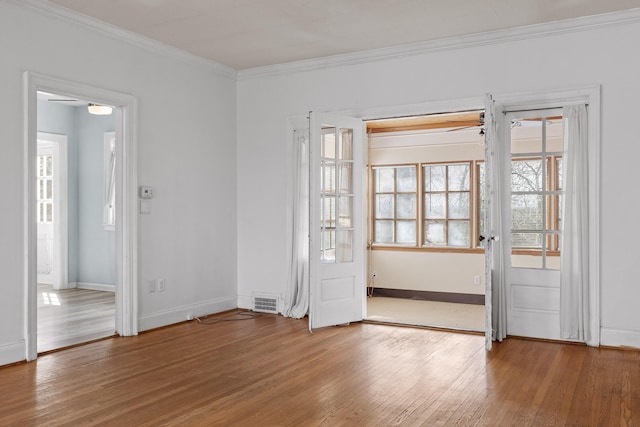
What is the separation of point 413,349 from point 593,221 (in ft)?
6.66

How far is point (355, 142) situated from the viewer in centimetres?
604

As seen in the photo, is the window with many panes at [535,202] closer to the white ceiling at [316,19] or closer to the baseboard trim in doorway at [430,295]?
the white ceiling at [316,19]

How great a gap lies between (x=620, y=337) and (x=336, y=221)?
2907mm

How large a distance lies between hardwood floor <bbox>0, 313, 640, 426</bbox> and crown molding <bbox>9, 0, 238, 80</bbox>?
2937mm

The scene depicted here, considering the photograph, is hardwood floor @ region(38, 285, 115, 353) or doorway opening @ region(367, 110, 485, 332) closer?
hardwood floor @ region(38, 285, 115, 353)

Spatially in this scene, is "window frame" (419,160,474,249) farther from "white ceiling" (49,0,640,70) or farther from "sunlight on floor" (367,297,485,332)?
"white ceiling" (49,0,640,70)

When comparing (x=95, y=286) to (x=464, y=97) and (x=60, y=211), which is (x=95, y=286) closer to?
(x=60, y=211)

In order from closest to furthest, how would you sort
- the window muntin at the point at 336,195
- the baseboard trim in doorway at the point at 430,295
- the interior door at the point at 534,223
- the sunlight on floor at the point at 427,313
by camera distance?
1. the interior door at the point at 534,223
2. the window muntin at the point at 336,195
3. the sunlight on floor at the point at 427,313
4. the baseboard trim in doorway at the point at 430,295

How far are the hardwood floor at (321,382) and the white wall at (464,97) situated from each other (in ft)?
3.17

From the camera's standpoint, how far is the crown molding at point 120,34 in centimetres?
460

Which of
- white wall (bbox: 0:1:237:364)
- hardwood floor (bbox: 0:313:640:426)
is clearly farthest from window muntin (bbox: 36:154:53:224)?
hardwood floor (bbox: 0:313:640:426)

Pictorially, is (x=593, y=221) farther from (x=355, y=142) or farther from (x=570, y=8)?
(x=355, y=142)

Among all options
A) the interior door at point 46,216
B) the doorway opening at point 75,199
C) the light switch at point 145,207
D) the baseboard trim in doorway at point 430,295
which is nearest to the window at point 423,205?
the baseboard trim in doorway at point 430,295

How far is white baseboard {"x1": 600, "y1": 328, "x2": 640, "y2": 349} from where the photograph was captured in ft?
15.9
